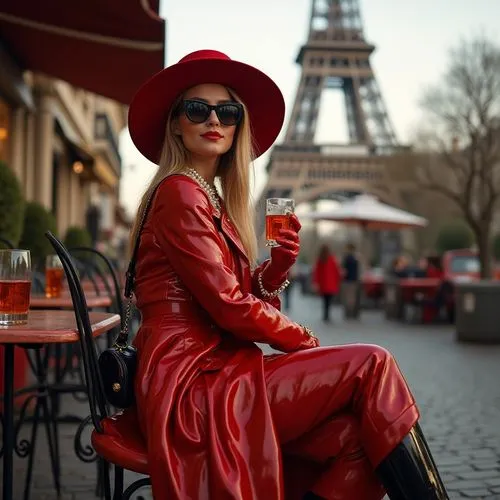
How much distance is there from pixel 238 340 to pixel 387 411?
1.75 ft

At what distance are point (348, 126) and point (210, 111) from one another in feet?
172

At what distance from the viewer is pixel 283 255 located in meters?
2.39

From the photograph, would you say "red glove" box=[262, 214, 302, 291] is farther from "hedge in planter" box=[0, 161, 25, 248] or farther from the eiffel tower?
the eiffel tower

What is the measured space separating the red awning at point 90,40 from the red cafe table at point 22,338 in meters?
4.19

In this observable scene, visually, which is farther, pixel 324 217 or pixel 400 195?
pixel 400 195

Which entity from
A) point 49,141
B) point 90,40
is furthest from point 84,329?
point 49,141

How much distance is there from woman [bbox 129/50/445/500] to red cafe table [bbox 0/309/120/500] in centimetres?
25

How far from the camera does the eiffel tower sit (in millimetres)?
46375

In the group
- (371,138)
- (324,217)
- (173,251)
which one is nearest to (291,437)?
(173,251)

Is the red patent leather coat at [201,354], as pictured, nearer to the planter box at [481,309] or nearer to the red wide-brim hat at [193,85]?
the red wide-brim hat at [193,85]

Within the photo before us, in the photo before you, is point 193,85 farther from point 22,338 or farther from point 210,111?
point 22,338

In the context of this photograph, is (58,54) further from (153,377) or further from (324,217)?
(324,217)

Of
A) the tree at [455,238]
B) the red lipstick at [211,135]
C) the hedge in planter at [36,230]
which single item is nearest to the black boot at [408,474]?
the red lipstick at [211,135]

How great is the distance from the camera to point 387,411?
1963 millimetres
